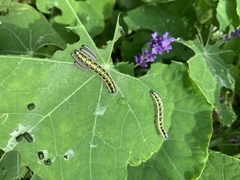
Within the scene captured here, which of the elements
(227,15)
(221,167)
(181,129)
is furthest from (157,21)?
(221,167)

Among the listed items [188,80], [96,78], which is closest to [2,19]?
[96,78]

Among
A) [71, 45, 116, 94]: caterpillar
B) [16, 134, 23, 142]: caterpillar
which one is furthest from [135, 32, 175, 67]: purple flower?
[16, 134, 23, 142]: caterpillar

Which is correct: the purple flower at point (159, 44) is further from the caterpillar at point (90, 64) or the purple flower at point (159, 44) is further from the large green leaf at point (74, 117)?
the caterpillar at point (90, 64)

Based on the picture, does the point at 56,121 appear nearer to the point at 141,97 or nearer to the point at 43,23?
the point at 141,97

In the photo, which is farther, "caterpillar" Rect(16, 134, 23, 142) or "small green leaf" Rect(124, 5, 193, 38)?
"small green leaf" Rect(124, 5, 193, 38)

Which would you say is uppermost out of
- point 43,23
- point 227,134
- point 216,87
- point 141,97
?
point 43,23

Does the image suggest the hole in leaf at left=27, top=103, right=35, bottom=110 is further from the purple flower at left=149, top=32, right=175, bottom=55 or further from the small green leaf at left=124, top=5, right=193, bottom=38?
the small green leaf at left=124, top=5, right=193, bottom=38
